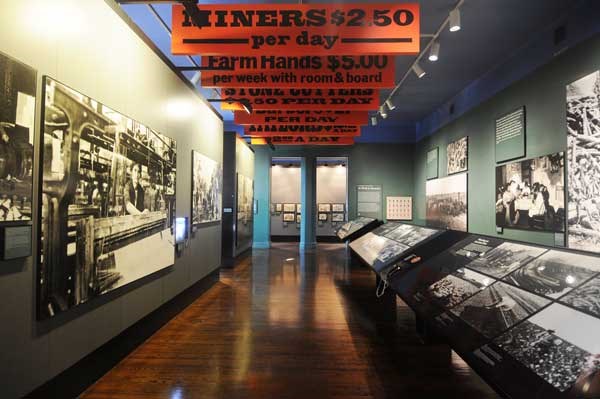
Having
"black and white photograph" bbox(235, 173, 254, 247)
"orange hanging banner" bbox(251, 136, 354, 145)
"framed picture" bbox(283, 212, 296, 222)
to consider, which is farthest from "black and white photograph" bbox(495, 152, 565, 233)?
"framed picture" bbox(283, 212, 296, 222)

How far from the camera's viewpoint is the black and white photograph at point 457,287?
211cm

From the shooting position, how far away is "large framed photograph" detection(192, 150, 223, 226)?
16.9 ft

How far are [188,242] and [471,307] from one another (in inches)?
151

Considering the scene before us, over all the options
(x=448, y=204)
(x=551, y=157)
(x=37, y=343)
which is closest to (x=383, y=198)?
(x=448, y=204)

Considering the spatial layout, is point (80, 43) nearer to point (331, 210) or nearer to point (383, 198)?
point (383, 198)

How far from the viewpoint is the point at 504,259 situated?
7.41ft

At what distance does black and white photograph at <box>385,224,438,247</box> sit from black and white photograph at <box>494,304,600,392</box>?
2075 millimetres

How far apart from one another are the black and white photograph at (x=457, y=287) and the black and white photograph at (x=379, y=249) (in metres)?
1.29

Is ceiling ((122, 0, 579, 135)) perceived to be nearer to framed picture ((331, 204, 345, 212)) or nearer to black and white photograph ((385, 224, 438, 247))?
black and white photograph ((385, 224, 438, 247))

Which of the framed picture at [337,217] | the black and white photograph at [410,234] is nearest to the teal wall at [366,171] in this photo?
the framed picture at [337,217]

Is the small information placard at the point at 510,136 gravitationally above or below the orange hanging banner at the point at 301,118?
below

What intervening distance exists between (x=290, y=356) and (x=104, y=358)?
154 cm

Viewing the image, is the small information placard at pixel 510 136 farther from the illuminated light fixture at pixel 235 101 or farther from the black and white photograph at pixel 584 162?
the illuminated light fixture at pixel 235 101

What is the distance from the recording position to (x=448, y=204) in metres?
9.07
